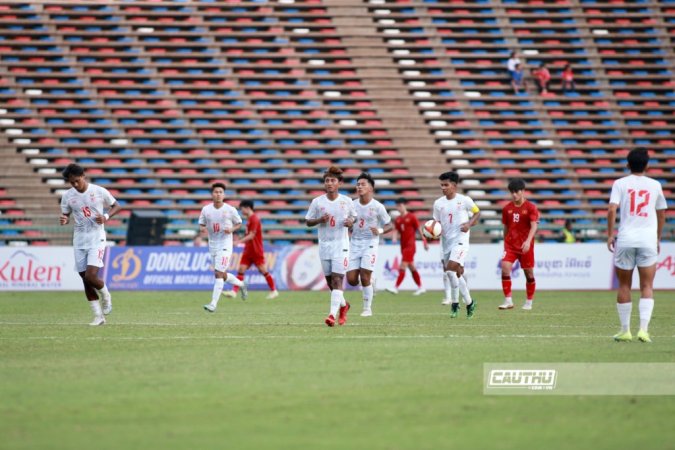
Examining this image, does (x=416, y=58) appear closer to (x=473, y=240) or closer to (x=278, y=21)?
(x=278, y=21)

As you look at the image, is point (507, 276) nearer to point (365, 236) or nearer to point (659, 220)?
point (365, 236)

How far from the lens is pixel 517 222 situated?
22547 millimetres

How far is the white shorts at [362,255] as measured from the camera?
18844 mm

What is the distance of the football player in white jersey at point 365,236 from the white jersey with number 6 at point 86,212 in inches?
175

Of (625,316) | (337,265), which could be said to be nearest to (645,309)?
(625,316)

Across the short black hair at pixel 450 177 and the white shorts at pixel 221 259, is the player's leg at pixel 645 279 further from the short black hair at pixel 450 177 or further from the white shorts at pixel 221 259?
the white shorts at pixel 221 259

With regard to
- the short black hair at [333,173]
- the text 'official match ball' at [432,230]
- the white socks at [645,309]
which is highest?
the short black hair at [333,173]

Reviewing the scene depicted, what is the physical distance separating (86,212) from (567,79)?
3289 centimetres

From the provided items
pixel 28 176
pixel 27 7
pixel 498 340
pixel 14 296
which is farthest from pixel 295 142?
pixel 498 340

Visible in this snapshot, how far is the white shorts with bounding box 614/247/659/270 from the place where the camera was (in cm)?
1296

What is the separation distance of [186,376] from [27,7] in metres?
40.2

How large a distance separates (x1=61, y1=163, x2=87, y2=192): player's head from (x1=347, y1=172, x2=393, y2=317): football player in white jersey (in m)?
4.78

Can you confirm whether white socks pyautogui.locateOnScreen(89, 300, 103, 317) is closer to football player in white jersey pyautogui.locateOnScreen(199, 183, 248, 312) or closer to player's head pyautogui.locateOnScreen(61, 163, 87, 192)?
player's head pyautogui.locateOnScreen(61, 163, 87, 192)

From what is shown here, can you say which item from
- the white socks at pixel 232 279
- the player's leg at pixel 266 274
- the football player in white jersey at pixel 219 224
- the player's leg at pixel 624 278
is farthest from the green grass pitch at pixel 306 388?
the player's leg at pixel 266 274
